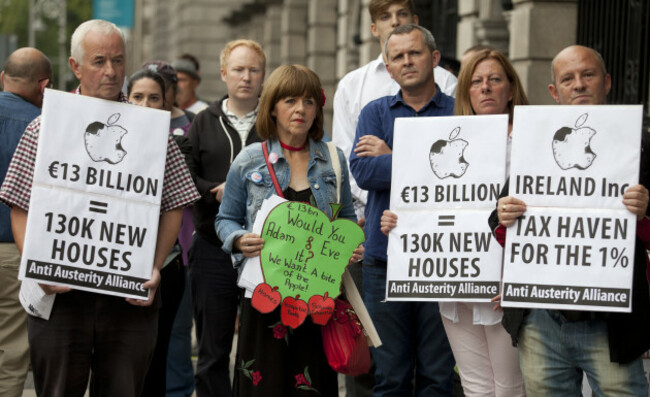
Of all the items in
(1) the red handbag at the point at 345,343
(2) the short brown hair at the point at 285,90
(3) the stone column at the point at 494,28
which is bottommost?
(1) the red handbag at the point at 345,343

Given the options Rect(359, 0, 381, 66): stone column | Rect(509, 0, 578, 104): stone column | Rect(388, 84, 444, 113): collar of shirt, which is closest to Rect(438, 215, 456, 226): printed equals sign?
Rect(388, 84, 444, 113): collar of shirt

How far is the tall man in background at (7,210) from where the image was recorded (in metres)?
5.86

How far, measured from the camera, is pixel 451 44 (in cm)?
1345

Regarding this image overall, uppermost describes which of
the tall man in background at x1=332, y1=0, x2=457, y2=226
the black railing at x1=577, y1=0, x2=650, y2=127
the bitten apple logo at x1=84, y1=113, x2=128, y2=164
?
the black railing at x1=577, y1=0, x2=650, y2=127

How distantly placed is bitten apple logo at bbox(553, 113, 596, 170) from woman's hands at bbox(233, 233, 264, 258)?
1262 millimetres

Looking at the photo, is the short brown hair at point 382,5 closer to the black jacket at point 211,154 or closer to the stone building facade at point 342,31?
the black jacket at point 211,154

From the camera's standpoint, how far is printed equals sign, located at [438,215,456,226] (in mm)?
4578

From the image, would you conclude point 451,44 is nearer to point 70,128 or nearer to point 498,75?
point 498,75

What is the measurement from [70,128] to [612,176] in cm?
209

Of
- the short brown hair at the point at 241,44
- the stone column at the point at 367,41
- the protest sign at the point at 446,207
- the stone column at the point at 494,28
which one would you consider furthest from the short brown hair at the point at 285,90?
the stone column at the point at 367,41

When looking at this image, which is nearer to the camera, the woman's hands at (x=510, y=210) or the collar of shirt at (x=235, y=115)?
the woman's hands at (x=510, y=210)

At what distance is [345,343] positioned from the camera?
452 cm

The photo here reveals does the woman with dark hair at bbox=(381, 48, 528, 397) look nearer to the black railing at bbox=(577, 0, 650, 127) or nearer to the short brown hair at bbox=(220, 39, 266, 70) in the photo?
A: the short brown hair at bbox=(220, 39, 266, 70)

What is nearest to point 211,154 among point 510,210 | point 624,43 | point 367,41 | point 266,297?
point 266,297
